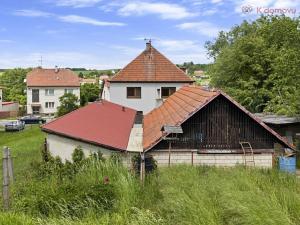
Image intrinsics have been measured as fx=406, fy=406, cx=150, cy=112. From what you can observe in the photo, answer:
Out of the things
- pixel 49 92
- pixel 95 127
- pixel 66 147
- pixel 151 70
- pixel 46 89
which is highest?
pixel 151 70

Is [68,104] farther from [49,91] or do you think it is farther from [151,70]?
[151,70]

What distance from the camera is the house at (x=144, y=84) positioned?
3625cm

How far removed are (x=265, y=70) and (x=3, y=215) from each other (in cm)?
3137

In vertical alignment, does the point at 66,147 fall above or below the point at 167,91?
below

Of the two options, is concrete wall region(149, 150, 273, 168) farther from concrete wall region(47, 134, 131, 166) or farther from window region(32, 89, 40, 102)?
window region(32, 89, 40, 102)

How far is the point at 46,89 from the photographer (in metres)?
68.9

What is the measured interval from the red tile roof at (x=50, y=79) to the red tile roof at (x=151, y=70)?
33.2m

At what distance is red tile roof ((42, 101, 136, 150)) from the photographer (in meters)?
17.7

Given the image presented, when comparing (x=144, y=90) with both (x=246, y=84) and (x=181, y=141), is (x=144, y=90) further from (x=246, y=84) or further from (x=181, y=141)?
(x=181, y=141)

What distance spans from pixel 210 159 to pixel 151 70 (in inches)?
854

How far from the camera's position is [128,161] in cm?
1577

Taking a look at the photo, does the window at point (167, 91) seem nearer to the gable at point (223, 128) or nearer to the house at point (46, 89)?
the gable at point (223, 128)

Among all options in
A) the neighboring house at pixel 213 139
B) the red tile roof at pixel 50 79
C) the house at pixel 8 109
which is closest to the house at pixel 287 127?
the neighboring house at pixel 213 139

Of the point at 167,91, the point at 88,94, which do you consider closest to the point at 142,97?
the point at 167,91
